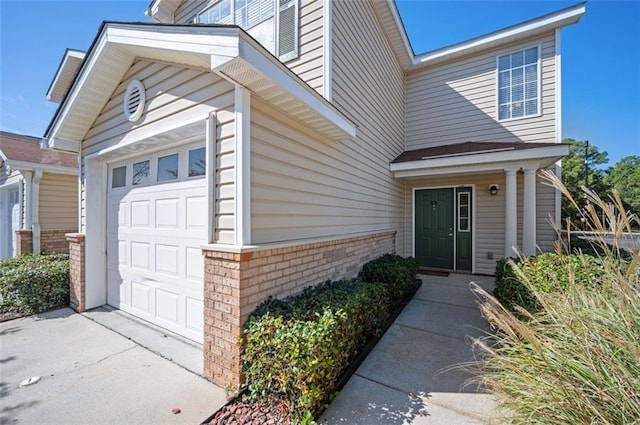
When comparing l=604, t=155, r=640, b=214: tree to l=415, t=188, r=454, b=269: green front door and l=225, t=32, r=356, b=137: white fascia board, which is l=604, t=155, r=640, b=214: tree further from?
l=225, t=32, r=356, b=137: white fascia board

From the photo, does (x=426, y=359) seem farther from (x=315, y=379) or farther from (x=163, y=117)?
(x=163, y=117)

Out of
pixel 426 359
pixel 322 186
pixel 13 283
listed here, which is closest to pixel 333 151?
pixel 322 186

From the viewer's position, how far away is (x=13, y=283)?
427cm

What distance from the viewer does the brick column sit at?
4.30 m

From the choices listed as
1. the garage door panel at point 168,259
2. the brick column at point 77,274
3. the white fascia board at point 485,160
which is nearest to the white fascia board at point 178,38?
the garage door panel at point 168,259

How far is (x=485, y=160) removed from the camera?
5.62 metres

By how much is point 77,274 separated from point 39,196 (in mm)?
4864

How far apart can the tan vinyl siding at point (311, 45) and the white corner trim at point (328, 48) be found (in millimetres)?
39

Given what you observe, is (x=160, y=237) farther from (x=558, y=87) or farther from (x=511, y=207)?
(x=558, y=87)

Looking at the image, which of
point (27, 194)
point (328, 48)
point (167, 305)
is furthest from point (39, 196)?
point (328, 48)

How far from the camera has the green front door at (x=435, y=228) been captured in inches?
288

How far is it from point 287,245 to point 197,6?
646cm

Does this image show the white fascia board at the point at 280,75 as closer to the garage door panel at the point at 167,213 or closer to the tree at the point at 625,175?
the garage door panel at the point at 167,213

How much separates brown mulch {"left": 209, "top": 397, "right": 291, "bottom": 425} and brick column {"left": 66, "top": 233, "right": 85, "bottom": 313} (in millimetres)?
3739
